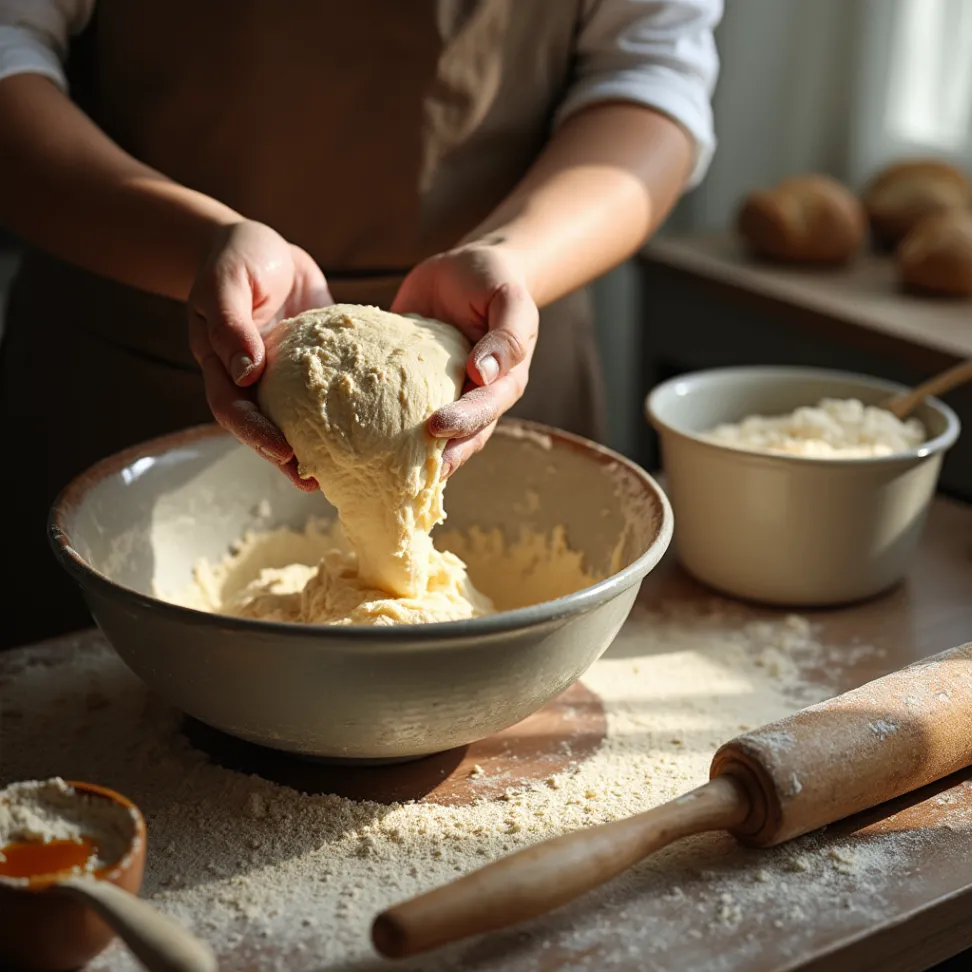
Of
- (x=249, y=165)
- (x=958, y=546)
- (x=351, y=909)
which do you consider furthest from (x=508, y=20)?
(x=351, y=909)

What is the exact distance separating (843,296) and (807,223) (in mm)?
182

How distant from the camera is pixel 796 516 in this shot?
123 cm

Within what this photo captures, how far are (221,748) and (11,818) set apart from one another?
0.22m

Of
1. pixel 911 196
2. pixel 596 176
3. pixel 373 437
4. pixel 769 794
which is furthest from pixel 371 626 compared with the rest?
pixel 911 196

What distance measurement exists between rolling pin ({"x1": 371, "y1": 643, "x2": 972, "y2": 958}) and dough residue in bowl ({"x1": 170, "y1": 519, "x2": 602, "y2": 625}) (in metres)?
0.26

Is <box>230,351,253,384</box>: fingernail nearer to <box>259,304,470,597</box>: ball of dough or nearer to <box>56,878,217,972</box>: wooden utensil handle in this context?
<box>259,304,470,597</box>: ball of dough

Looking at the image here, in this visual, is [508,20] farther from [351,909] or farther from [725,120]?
[725,120]

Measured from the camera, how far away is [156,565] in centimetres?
111

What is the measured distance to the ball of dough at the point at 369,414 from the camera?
0.95 metres

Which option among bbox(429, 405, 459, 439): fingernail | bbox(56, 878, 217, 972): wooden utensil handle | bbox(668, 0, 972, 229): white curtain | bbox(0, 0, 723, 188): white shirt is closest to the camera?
bbox(56, 878, 217, 972): wooden utensil handle

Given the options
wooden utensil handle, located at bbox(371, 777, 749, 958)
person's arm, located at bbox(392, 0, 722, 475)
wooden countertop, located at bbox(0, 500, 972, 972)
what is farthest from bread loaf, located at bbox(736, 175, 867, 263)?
wooden utensil handle, located at bbox(371, 777, 749, 958)

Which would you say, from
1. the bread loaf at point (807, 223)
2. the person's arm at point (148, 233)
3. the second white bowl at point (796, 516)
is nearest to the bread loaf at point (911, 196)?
the bread loaf at point (807, 223)

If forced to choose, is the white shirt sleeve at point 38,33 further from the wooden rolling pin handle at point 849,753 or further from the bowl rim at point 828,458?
the wooden rolling pin handle at point 849,753

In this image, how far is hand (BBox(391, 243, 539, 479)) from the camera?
3.14 ft
